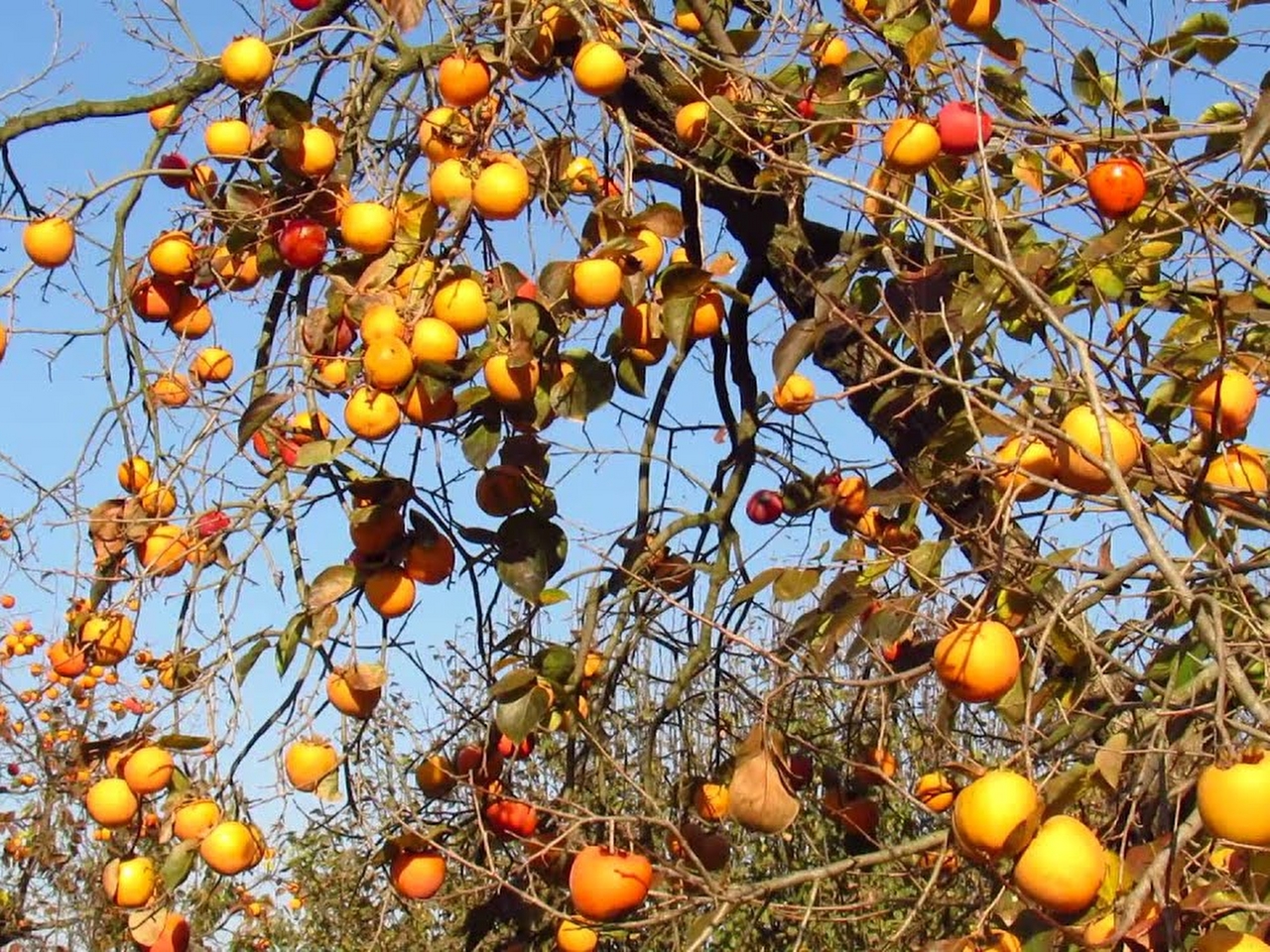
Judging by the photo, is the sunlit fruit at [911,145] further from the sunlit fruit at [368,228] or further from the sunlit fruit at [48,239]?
the sunlit fruit at [48,239]

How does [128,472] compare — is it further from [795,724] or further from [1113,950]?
[795,724]

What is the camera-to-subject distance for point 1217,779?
115 centimetres

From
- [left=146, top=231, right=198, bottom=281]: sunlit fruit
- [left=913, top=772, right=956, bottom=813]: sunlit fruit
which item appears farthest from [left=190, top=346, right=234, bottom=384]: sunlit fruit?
[left=913, top=772, right=956, bottom=813]: sunlit fruit

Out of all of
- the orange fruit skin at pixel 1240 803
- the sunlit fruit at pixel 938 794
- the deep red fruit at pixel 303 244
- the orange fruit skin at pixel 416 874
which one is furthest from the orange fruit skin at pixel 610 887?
the deep red fruit at pixel 303 244

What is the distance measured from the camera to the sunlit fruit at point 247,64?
78.7 inches

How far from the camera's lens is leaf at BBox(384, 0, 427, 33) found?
1.94 meters

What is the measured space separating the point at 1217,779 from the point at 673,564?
95 cm

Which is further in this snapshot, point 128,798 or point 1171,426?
point 128,798

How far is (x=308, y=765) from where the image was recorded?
71.1 inches

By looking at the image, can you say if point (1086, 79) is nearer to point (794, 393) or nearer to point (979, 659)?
point (794, 393)

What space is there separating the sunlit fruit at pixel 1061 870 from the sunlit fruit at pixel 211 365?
1394 mm

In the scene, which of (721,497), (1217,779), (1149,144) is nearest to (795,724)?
(721,497)

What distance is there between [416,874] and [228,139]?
3.27 ft

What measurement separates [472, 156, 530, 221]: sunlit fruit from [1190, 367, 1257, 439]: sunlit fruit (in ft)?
2.55
